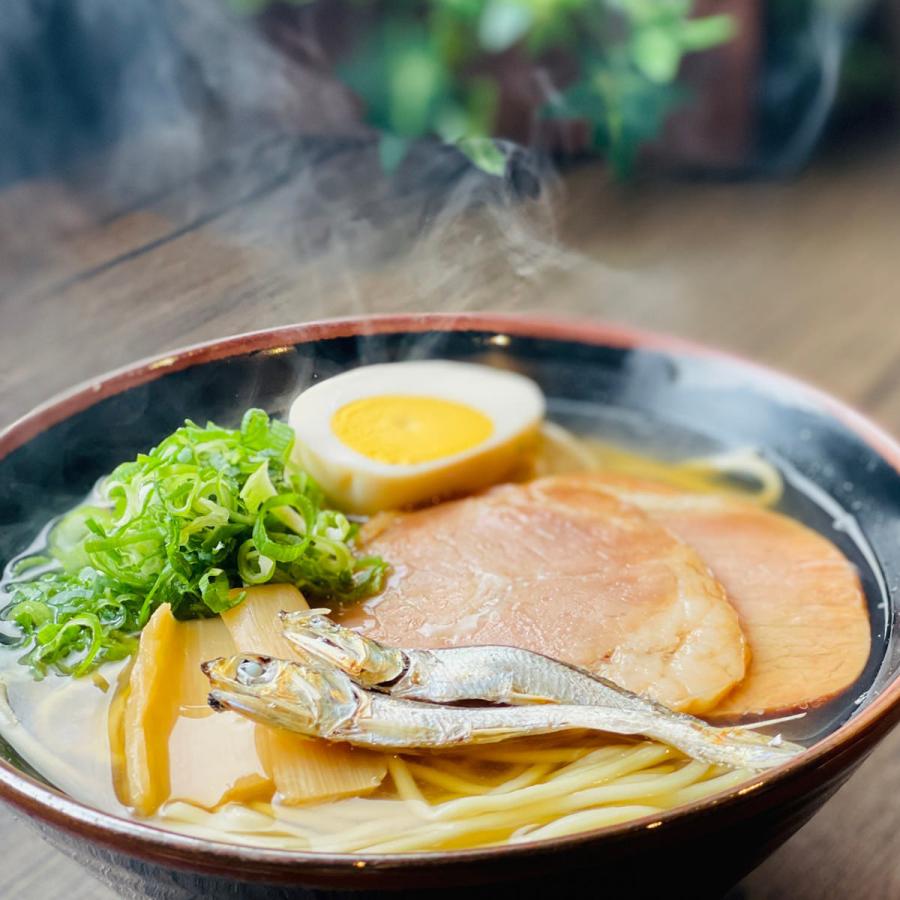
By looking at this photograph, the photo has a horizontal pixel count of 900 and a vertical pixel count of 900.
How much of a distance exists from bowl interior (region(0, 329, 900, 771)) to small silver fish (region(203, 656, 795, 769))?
27cm

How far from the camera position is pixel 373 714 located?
1.17 meters

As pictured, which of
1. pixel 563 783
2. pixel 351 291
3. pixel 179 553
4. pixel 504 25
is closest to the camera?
pixel 563 783

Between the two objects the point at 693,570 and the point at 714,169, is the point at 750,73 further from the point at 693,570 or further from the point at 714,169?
the point at 693,570

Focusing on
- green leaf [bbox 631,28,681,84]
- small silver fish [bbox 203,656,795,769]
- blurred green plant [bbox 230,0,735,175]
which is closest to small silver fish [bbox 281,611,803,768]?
small silver fish [bbox 203,656,795,769]

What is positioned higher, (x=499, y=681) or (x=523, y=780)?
(x=499, y=681)

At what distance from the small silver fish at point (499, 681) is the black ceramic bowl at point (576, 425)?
0.11 m

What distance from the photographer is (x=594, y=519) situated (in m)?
1.64

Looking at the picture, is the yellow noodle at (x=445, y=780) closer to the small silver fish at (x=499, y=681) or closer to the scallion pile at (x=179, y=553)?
the small silver fish at (x=499, y=681)

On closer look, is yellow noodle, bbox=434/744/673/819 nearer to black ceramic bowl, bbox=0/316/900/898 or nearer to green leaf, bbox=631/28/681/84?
black ceramic bowl, bbox=0/316/900/898

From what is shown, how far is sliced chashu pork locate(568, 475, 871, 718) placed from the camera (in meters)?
1.42

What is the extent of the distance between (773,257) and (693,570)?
205cm

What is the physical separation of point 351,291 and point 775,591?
728mm

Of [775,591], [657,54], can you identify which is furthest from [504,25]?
[775,591]

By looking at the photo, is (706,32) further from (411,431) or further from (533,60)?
(411,431)
